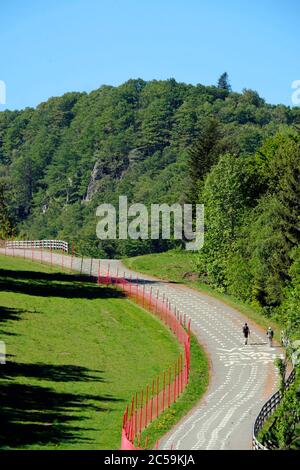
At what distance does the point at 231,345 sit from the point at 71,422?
80.3ft

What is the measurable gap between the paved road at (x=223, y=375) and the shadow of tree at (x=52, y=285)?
536 cm

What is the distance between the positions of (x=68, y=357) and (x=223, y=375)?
1079cm

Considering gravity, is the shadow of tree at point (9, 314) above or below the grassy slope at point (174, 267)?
below

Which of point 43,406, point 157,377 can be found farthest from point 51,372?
point 43,406

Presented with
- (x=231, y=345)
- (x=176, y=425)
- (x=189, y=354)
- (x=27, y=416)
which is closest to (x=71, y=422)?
(x=27, y=416)

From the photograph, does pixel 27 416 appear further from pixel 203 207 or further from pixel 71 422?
pixel 203 207

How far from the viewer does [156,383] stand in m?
61.5

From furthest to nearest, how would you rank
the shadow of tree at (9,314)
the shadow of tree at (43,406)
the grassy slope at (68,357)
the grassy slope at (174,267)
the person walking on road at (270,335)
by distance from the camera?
the grassy slope at (174,267), the shadow of tree at (9,314), the person walking on road at (270,335), the grassy slope at (68,357), the shadow of tree at (43,406)

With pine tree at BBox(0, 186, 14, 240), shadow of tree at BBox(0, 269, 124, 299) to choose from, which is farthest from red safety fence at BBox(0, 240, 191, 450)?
pine tree at BBox(0, 186, 14, 240)

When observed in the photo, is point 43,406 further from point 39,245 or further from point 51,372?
point 39,245

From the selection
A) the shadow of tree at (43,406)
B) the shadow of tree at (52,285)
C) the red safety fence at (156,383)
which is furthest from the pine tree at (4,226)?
the shadow of tree at (43,406)

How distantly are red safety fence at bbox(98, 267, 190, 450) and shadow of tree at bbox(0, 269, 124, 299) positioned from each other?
2.22 meters

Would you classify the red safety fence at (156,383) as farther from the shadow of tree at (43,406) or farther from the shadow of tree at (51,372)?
the shadow of tree at (51,372)

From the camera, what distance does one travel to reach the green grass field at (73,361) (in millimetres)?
50219
